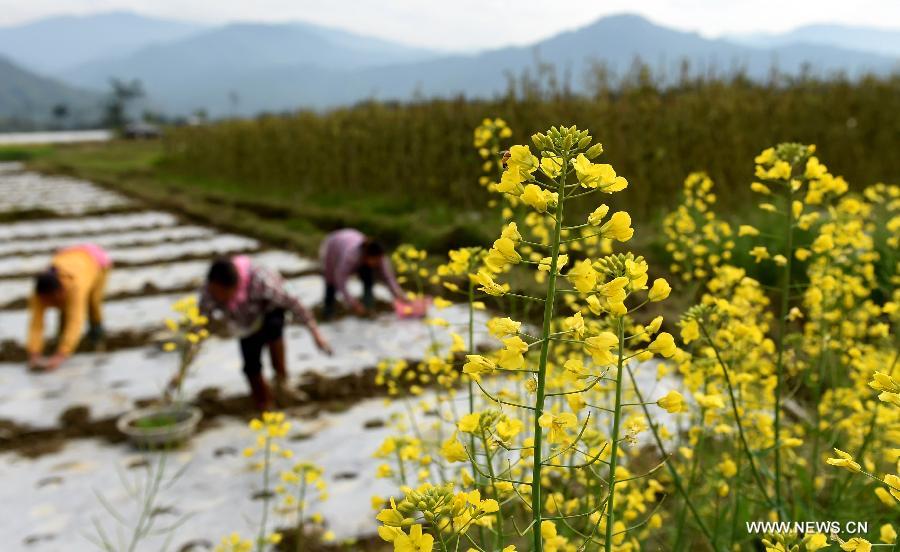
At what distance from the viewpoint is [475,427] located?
1.03m

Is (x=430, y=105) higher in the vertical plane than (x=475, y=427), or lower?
higher

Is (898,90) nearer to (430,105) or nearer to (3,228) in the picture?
(430,105)

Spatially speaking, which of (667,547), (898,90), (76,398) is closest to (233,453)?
(76,398)

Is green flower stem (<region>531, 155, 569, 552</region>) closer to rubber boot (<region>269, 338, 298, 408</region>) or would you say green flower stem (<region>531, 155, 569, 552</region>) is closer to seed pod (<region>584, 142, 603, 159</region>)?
seed pod (<region>584, 142, 603, 159</region>)

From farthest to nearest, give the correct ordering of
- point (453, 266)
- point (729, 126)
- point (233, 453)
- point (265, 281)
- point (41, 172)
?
point (41, 172), point (729, 126), point (265, 281), point (233, 453), point (453, 266)

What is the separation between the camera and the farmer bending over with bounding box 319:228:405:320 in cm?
573

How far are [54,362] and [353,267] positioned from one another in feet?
7.92

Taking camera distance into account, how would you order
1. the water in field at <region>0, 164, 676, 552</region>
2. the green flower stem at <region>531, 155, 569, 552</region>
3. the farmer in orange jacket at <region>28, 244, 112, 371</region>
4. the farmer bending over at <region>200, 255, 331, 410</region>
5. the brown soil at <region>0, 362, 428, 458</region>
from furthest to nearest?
the farmer in orange jacket at <region>28, 244, 112, 371</region>
the farmer bending over at <region>200, 255, 331, 410</region>
the brown soil at <region>0, 362, 428, 458</region>
the water in field at <region>0, 164, 676, 552</region>
the green flower stem at <region>531, 155, 569, 552</region>

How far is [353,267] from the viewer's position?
5793mm

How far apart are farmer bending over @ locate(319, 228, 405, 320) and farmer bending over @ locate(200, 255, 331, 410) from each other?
1.37m

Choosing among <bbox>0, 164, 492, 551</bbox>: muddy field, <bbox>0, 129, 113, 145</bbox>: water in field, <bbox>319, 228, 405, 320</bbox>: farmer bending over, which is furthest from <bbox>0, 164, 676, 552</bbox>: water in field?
<bbox>0, 129, 113, 145</bbox>: water in field

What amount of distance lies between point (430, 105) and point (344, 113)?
3.21 m

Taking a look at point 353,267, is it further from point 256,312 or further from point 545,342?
point 545,342

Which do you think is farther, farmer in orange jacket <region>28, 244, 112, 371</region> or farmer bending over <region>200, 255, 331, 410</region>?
farmer in orange jacket <region>28, 244, 112, 371</region>
